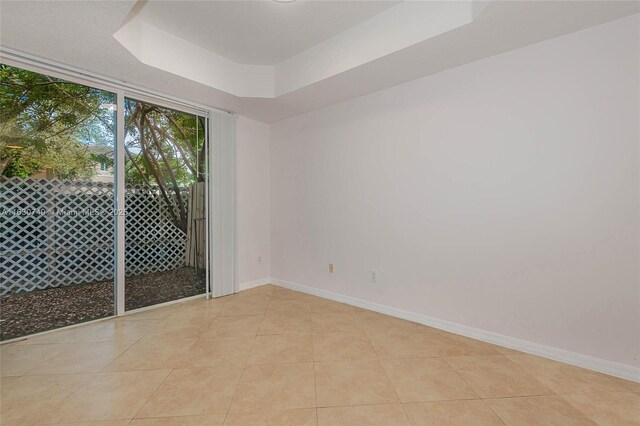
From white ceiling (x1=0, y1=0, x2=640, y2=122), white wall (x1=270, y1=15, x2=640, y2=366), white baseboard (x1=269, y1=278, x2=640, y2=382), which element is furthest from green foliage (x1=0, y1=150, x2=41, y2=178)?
white baseboard (x1=269, y1=278, x2=640, y2=382)

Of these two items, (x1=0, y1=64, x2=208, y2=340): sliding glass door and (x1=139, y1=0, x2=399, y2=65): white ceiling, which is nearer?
(x1=139, y1=0, x2=399, y2=65): white ceiling

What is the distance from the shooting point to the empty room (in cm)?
179

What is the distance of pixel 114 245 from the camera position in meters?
2.89

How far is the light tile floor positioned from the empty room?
0.02 m

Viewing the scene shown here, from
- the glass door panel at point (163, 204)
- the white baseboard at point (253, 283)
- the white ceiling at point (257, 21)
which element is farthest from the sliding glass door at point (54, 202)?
the white baseboard at point (253, 283)

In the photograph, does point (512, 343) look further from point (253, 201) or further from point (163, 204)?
point (163, 204)

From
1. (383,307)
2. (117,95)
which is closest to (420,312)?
(383,307)

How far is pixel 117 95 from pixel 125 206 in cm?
112

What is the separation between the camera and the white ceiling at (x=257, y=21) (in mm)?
2256

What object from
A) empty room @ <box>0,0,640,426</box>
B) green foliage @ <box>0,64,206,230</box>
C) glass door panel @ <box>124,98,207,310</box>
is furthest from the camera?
glass door panel @ <box>124,98,207,310</box>

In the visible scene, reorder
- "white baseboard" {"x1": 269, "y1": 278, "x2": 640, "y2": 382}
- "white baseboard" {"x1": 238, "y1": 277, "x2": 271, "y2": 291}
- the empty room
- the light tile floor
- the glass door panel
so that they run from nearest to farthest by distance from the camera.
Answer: the light tile floor < the empty room < "white baseboard" {"x1": 269, "y1": 278, "x2": 640, "y2": 382} < the glass door panel < "white baseboard" {"x1": 238, "y1": 277, "x2": 271, "y2": 291}

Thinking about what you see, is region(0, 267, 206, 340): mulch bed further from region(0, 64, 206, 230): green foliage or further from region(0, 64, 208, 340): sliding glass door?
region(0, 64, 206, 230): green foliage

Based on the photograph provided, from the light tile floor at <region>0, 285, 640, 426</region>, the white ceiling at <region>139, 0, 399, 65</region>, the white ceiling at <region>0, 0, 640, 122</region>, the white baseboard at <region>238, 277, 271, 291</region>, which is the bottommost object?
the light tile floor at <region>0, 285, 640, 426</region>

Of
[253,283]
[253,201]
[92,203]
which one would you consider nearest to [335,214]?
[253,201]
